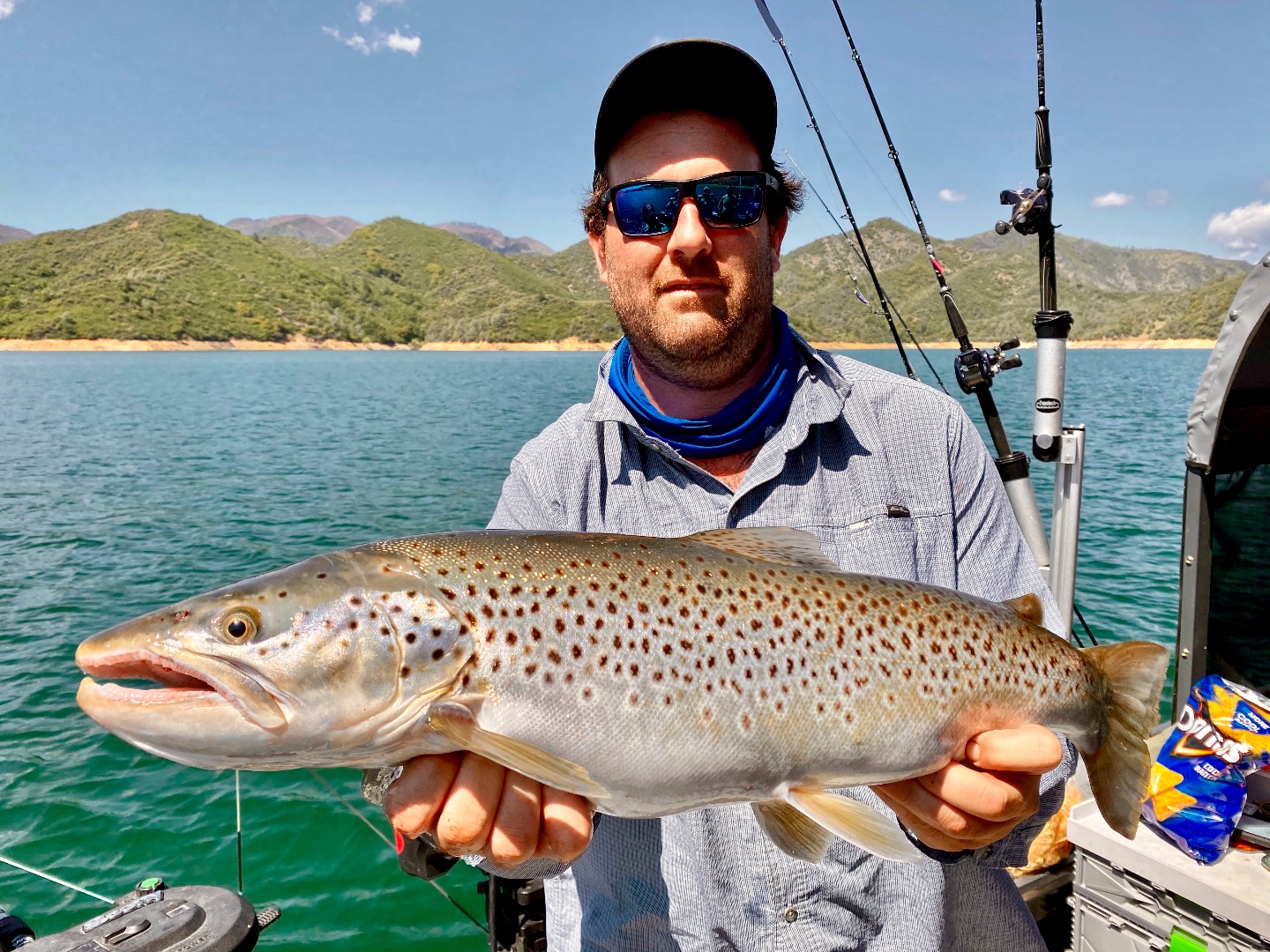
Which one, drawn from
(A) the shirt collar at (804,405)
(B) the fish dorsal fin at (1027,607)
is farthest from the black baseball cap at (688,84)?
(B) the fish dorsal fin at (1027,607)

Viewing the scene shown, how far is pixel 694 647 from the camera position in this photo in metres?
2.11

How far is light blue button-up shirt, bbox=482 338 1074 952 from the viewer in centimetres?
249

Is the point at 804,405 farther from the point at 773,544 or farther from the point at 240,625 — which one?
the point at 240,625

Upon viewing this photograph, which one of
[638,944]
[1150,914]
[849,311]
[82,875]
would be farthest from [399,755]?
[849,311]

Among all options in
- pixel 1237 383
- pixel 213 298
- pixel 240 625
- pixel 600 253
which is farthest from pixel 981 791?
pixel 213 298

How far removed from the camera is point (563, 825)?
199cm

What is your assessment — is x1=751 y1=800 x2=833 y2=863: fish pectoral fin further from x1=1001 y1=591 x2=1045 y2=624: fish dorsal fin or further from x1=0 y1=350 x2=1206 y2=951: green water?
x1=0 y1=350 x2=1206 y2=951: green water

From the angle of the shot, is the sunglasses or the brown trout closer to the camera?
the brown trout

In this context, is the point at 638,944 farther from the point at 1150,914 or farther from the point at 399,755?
the point at 1150,914

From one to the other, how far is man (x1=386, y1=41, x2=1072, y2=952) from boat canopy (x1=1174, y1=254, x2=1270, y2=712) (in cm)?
209

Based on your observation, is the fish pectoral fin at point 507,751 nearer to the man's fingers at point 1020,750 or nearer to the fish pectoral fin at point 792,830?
the fish pectoral fin at point 792,830

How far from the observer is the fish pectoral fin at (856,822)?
80.7 inches

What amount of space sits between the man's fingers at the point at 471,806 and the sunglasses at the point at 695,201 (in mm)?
2028

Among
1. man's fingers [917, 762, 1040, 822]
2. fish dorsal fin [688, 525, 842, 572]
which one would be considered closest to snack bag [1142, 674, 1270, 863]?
man's fingers [917, 762, 1040, 822]
